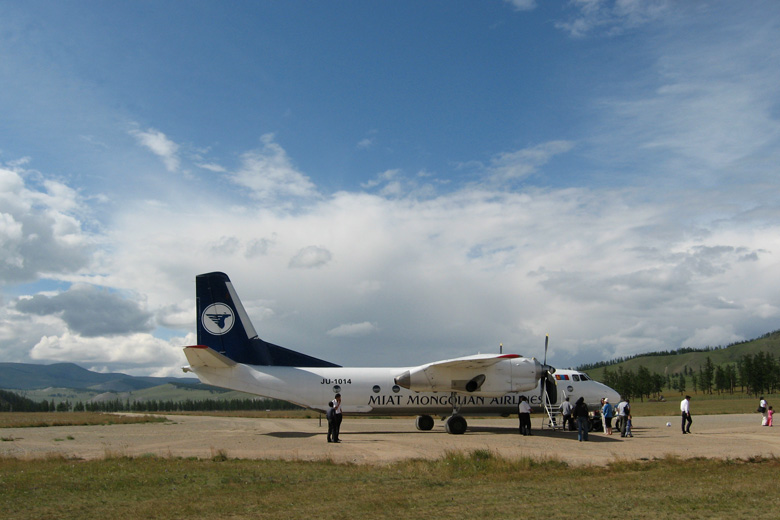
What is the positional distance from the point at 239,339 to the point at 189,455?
9.75 m

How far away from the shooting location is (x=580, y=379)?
88.4 feet

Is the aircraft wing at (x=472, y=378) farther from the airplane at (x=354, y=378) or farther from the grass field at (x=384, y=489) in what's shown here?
the grass field at (x=384, y=489)

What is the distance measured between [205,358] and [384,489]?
1452cm

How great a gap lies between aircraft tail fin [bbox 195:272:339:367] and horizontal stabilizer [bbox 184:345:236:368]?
4.50 feet

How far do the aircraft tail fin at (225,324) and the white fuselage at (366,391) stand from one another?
0.79m

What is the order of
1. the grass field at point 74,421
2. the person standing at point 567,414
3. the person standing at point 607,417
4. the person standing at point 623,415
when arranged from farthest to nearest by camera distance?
the grass field at point 74,421, the person standing at point 567,414, the person standing at point 607,417, the person standing at point 623,415

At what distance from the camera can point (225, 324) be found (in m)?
24.8

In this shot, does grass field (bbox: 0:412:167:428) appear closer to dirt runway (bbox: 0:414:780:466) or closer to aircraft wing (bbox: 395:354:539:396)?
dirt runway (bbox: 0:414:780:466)

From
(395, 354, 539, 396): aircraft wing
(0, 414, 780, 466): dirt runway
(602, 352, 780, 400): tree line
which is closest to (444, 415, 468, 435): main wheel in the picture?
(395, 354, 539, 396): aircraft wing

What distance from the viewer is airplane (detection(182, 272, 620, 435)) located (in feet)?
77.9

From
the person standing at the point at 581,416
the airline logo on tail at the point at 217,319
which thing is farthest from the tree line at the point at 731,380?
the airline logo on tail at the point at 217,319

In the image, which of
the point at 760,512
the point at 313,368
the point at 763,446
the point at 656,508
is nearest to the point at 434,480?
the point at 656,508

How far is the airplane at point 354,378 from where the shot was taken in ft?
77.9

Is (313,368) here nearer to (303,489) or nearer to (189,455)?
(189,455)
